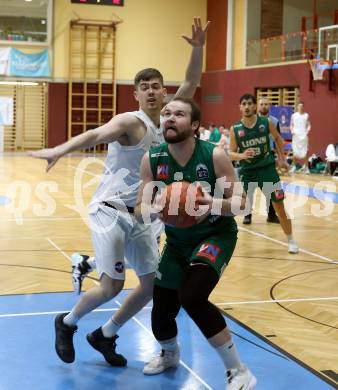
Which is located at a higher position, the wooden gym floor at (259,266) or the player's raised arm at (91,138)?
the player's raised arm at (91,138)

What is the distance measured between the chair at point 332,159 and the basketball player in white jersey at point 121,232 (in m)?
15.4

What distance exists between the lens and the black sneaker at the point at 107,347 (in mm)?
4449

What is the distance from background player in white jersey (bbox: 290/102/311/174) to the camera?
67.4 ft

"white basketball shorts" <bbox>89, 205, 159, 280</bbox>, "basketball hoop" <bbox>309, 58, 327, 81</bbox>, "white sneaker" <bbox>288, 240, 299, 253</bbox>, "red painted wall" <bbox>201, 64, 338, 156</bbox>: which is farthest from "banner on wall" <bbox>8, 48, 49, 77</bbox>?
"white basketball shorts" <bbox>89, 205, 159, 280</bbox>

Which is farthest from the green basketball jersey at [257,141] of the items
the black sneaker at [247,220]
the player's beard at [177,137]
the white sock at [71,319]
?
the player's beard at [177,137]

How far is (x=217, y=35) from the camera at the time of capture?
93.1 feet

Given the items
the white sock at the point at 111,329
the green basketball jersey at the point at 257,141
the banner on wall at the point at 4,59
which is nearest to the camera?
the white sock at the point at 111,329

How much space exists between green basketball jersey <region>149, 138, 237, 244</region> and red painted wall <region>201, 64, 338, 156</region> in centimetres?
1713

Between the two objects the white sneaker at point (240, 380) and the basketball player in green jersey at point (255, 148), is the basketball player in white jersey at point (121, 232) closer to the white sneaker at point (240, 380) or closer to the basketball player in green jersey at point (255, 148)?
the white sneaker at point (240, 380)

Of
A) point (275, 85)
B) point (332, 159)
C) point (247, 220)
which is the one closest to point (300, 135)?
point (332, 159)

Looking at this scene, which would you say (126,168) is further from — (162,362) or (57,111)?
(57,111)

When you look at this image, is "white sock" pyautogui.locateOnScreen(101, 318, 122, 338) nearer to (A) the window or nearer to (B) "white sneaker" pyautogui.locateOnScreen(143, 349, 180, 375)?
(B) "white sneaker" pyautogui.locateOnScreen(143, 349, 180, 375)

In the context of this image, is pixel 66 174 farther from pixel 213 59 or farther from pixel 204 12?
pixel 204 12

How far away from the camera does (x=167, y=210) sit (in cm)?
378
